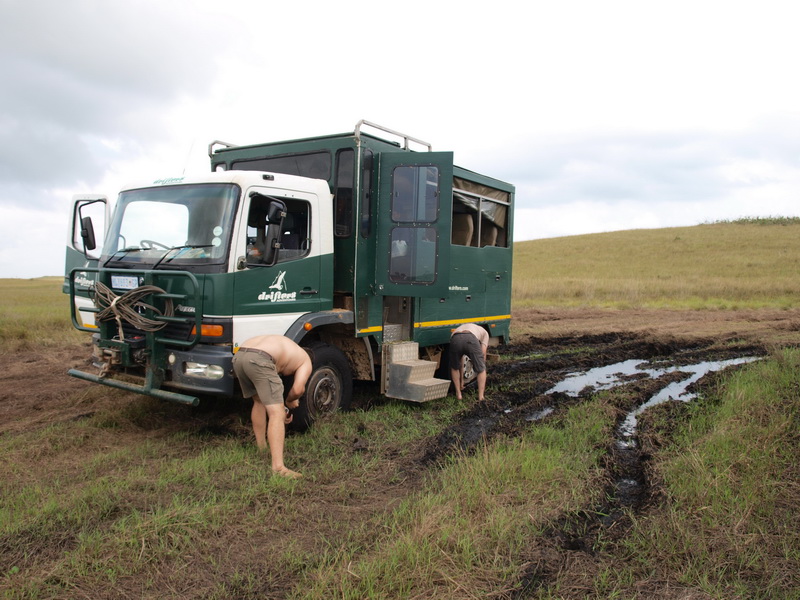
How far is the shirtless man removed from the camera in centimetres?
525

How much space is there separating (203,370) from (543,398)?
14.6 feet

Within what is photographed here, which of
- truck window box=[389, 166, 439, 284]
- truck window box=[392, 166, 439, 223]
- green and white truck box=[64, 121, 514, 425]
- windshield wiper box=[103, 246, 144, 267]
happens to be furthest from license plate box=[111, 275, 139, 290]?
truck window box=[392, 166, 439, 223]

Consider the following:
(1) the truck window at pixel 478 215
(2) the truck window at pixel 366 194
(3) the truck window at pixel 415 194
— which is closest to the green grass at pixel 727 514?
(3) the truck window at pixel 415 194

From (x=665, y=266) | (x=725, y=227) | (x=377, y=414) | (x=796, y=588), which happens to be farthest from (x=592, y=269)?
(x=796, y=588)

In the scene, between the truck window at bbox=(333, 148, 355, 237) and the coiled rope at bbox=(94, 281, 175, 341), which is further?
the truck window at bbox=(333, 148, 355, 237)

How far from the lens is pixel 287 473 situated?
504 cm

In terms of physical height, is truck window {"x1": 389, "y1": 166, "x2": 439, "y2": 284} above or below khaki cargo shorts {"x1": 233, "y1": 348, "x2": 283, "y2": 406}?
above

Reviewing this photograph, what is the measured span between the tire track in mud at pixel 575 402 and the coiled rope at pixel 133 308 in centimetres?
275

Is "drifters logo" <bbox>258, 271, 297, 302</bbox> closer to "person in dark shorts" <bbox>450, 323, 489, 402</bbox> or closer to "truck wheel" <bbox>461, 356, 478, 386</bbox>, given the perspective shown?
"person in dark shorts" <bbox>450, 323, 489, 402</bbox>

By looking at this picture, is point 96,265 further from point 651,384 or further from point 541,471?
point 651,384

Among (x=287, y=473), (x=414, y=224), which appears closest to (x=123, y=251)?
(x=287, y=473)

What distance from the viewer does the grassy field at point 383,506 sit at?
3453 mm

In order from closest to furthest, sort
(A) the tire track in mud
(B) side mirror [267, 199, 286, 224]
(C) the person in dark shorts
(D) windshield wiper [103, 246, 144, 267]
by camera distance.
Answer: (A) the tire track in mud, (B) side mirror [267, 199, 286, 224], (D) windshield wiper [103, 246, 144, 267], (C) the person in dark shorts

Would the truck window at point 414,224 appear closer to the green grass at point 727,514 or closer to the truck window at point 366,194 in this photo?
the truck window at point 366,194
